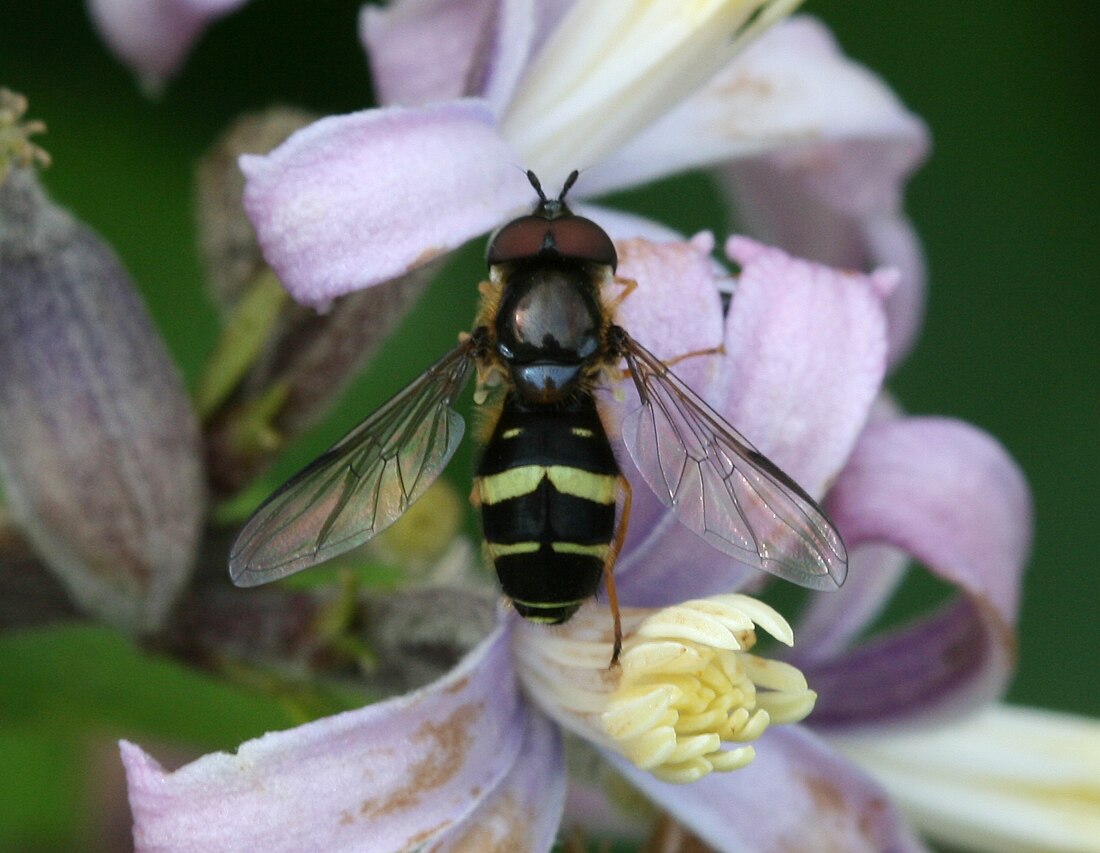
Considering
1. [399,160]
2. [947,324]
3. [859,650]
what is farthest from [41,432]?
[947,324]

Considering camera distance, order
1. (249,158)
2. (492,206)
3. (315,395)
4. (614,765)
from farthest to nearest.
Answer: (315,395), (614,765), (492,206), (249,158)

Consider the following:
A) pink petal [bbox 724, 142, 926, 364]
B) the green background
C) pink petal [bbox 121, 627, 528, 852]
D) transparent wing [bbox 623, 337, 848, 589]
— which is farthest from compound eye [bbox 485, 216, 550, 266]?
the green background

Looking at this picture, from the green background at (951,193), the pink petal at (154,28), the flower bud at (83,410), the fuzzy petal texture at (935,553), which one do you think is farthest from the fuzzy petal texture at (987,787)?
the green background at (951,193)

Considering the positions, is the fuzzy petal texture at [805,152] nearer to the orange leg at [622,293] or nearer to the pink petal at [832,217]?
the pink petal at [832,217]

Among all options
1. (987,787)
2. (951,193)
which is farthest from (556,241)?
(951,193)

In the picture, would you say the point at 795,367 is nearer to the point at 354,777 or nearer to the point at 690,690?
the point at 690,690

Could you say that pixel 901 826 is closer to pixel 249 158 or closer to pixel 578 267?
pixel 578 267
